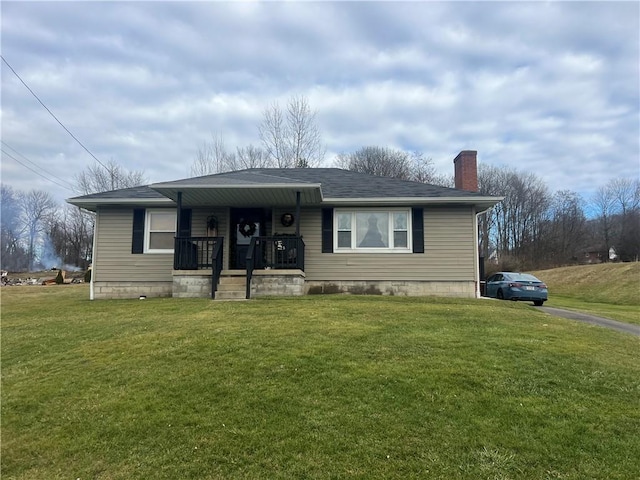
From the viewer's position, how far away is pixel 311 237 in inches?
525

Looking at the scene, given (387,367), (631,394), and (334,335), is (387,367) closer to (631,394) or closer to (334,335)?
(334,335)

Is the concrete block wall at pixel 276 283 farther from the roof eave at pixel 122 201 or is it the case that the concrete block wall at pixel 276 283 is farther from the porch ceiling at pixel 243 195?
the roof eave at pixel 122 201

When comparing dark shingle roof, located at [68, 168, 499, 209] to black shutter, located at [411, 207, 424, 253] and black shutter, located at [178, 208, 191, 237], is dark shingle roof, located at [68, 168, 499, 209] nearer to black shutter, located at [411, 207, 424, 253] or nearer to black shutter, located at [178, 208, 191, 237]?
black shutter, located at [411, 207, 424, 253]

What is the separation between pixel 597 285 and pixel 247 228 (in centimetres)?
2266

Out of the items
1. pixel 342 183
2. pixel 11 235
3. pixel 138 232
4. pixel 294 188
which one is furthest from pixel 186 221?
pixel 11 235

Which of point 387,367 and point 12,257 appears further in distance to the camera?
point 12,257

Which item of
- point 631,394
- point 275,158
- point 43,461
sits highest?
point 275,158

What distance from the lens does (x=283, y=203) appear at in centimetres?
1323

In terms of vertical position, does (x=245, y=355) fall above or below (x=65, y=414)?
above

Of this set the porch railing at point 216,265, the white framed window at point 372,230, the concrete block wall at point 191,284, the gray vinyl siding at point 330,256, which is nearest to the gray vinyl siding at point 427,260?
the gray vinyl siding at point 330,256

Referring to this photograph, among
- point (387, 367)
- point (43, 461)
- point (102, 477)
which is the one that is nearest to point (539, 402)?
point (387, 367)

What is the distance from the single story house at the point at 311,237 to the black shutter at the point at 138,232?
0.03 m

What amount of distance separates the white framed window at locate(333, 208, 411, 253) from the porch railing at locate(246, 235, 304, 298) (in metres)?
1.45

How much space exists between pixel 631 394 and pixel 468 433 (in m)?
2.13
